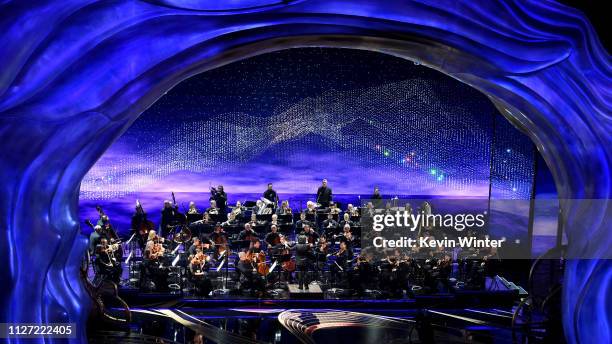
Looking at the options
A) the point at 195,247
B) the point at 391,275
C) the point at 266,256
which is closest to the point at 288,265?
the point at 266,256


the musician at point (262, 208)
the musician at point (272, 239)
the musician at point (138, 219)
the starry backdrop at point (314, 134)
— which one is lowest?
the musician at point (272, 239)

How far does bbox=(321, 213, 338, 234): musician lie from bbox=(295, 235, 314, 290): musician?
1.98 feet

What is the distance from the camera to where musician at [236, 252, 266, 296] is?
8.27 m

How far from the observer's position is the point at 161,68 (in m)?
4.44

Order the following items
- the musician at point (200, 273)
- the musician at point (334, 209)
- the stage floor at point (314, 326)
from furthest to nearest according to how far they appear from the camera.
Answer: the musician at point (334, 209) < the musician at point (200, 273) < the stage floor at point (314, 326)

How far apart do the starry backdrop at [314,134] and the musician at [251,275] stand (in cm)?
383

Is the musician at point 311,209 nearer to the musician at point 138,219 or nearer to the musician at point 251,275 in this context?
the musician at point 251,275

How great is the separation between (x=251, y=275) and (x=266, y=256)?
85 cm

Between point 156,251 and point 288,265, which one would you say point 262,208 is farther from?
point 156,251

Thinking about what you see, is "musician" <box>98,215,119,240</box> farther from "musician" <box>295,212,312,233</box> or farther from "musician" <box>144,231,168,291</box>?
"musician" <box>295,212,312,233</box>

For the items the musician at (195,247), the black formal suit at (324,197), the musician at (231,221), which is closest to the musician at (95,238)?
the musician at (195,247)

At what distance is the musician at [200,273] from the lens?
8180 millimetres

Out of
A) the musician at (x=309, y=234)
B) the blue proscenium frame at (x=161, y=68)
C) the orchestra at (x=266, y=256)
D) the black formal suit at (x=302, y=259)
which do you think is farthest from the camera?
the musician at (x=309, y=234)

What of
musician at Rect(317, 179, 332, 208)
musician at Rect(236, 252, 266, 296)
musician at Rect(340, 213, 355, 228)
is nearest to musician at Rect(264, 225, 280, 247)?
musician at Rect(236, 252, 266, 296)
